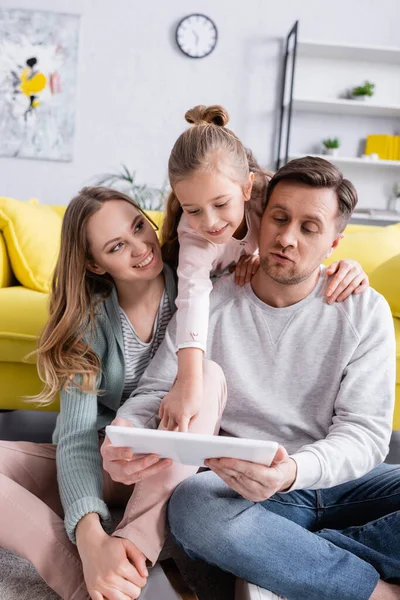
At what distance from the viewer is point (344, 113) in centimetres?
459

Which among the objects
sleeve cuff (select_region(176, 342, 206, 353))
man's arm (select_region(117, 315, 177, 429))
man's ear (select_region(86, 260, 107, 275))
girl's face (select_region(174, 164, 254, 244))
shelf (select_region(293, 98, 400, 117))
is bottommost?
man's arm (select_region(117, 315, 177, 429))

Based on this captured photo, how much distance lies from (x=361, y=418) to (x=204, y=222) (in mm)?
534

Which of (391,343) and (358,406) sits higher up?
(391,343)

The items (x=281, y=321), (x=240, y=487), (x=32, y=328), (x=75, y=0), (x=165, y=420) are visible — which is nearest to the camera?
(x=240, y=487)

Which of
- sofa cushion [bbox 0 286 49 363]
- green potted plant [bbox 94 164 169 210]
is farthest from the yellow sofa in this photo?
green potted plant [bbox 94 164 169 210]

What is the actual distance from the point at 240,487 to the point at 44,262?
1.61m

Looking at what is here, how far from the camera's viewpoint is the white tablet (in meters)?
0.98

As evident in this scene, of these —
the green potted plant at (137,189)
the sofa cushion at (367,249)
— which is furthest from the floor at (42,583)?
the green potted plant at (137,189)

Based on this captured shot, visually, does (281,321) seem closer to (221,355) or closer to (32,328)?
(221,355)

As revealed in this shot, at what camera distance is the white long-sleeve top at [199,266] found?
53.2 inches

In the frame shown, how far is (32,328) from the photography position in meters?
2.02

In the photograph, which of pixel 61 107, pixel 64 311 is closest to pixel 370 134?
pixel 61 107

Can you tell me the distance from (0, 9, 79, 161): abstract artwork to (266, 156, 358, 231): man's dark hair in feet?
10.9

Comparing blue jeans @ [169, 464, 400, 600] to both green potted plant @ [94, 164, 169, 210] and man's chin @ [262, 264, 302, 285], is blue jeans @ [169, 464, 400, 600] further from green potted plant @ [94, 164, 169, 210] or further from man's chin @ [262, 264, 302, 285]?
green potted plant @ [94, 164, 169, 210]
